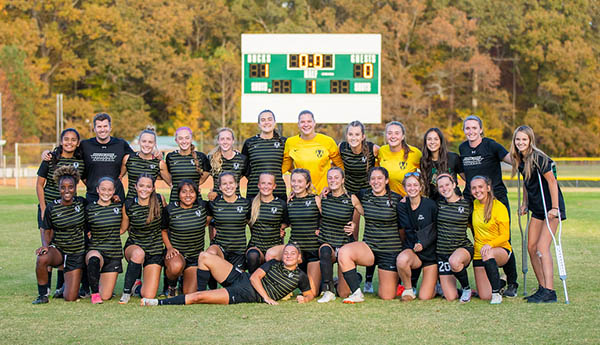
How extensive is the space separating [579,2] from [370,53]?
105 ft

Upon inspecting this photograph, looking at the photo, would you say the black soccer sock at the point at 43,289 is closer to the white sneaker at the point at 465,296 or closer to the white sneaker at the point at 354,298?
the white sneaker at the point at 354,298

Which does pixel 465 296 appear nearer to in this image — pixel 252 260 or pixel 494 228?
pixel 494 228

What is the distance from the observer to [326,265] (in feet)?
22.5

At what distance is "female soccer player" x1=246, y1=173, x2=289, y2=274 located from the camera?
23.1 feet

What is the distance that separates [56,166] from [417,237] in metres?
3.47

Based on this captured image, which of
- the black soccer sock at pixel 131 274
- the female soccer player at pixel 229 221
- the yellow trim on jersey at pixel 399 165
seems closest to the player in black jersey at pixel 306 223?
the female soccer player at pixel 229 221

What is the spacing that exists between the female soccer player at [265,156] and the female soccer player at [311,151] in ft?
0.43

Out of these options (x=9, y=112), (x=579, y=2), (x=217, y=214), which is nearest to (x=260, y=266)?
(x=217, y=214)

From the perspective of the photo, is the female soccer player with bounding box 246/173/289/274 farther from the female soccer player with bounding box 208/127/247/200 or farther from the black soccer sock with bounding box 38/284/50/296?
the black soccer sock with bounding box 38/284/50/296

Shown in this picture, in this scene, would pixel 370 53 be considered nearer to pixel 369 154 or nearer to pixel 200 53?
pixel 369 154

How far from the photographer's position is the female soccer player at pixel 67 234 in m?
6.87

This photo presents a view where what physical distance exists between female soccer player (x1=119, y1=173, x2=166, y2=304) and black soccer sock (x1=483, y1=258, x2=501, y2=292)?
290 cm

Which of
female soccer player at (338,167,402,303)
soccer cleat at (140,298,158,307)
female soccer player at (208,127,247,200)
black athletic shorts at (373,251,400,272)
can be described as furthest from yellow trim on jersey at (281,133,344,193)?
soccer cleat at (140,298,158,307)

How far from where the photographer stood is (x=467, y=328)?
571 cm
